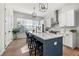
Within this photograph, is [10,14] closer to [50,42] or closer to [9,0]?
[9,0]

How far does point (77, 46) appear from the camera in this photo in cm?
409

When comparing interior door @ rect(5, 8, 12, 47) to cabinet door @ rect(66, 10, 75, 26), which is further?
cabinet door @ rect(66, 10, 75, 26)

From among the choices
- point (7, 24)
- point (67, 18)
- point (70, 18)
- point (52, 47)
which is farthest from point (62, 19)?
point (7, 24)

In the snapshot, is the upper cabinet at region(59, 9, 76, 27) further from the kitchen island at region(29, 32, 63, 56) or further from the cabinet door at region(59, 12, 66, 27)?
the kitchen island at region(29, 32, 63, 56)

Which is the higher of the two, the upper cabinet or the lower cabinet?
the upper cabinet

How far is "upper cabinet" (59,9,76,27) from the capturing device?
4293 millimetres

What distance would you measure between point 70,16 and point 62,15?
1.83ft

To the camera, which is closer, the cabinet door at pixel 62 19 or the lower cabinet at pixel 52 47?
A: the lower cabinet at pixel 52 47

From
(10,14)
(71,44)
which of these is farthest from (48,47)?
(10,14)

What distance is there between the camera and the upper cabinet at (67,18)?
4.29 m

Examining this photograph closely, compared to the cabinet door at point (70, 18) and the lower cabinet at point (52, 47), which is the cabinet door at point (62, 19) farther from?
the lower cabinet at point (52, 47)

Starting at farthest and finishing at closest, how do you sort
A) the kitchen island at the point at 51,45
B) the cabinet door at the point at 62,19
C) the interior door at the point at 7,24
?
1. the cabinet door at the point at 62,19
2. the interior door at the point at 7,24
3. the kitchen island at the point at 51,45

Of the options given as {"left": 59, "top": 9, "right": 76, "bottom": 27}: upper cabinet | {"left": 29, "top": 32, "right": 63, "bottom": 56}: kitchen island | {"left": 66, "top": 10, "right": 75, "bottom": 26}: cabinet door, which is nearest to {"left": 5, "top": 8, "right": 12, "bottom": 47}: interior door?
{"left": 29, "top": 32, "right": 63, "bottom": 56}: kitchen island

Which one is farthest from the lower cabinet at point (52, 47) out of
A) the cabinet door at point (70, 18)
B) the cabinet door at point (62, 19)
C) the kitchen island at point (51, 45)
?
the cabinet door at point (62, 19)
